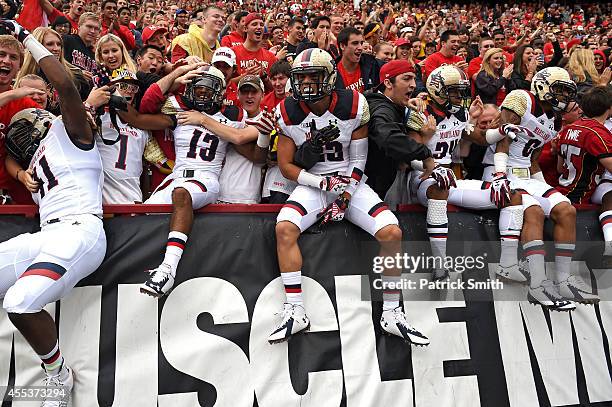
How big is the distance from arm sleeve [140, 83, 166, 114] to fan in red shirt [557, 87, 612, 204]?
3.67m

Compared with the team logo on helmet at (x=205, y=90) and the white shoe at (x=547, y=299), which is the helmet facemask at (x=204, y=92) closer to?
the team logo on helmet at (x=205, y=90)

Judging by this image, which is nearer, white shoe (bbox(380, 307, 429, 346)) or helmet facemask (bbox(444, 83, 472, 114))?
white shoe (bbox(380, 307, 429, 346))

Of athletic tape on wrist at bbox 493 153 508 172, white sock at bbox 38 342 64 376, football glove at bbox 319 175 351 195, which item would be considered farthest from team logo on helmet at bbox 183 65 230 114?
athletic tape on wrist at bbox 493 153 508 172

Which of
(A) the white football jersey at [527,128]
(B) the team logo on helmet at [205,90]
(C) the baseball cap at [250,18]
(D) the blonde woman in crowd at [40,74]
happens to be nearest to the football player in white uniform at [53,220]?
(D) the blonde woman in crowd at [40,74]

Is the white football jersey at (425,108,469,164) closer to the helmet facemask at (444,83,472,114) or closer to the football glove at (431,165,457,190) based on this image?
the helmet facemask at (444,83,472,114)

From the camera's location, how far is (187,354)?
446 centimetres

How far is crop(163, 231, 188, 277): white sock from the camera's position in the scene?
14.5 feet

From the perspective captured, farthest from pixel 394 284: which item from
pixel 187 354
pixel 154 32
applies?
pixel 154 32

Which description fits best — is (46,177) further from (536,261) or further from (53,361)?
(536,261)

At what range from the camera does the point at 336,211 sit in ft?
15.6

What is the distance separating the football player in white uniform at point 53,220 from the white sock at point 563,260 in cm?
356

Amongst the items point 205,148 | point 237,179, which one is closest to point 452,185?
point 237,179

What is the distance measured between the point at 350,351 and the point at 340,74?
11.7 ft

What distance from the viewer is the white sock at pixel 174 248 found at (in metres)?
4.43
